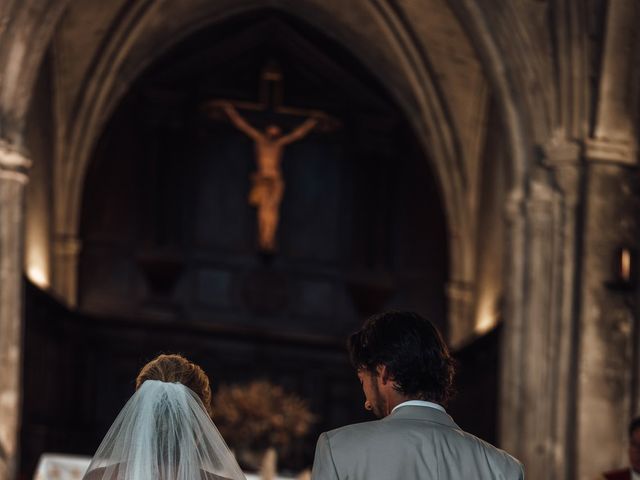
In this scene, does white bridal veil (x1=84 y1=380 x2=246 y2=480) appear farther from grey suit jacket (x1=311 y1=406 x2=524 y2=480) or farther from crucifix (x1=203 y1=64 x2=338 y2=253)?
crucifix (x1=203 y1=64 x2=338 y2=253)

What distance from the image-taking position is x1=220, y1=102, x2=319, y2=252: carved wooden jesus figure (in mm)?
16234

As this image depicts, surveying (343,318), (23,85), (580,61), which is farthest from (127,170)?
(580,61)

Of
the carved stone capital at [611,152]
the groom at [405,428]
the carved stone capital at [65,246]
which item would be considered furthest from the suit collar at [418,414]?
the carved stone capital at [65,246]

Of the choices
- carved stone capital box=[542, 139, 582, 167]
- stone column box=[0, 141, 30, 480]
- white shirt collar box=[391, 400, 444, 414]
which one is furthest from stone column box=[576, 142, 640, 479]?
white shirt collar box=[391, 400, 444, 414]

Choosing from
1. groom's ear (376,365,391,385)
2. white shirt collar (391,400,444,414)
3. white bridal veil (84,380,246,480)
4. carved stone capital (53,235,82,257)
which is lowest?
white bridal veil (84,380,246,480)

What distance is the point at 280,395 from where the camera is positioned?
15.0 m

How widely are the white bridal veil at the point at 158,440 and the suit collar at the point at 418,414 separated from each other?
35.6 inches

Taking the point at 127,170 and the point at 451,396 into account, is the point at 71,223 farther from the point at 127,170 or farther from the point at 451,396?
the point at 451,396

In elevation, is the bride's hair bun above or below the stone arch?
below

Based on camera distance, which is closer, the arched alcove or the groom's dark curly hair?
the groom's dark curly hair

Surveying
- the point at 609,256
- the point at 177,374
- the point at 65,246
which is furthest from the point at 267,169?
the point at 177,374

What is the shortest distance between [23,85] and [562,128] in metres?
4.17

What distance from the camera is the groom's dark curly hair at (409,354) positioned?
3.47 m

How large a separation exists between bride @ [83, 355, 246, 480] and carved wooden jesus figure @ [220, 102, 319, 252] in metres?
11.9
